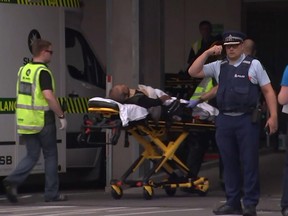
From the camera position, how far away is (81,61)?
47.8 feet

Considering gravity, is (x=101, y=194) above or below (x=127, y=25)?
below

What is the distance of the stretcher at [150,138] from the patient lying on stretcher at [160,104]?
0.08m

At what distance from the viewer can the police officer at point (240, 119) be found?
9.79m

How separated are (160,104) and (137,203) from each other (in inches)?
45.7

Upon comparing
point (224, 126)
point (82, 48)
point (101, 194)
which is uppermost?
point (82, 48)

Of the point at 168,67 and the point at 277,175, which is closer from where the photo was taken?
the point at 277,175

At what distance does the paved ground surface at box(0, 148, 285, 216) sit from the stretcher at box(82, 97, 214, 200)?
0.58 feet

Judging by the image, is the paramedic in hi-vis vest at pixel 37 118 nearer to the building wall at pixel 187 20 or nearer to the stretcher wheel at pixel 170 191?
the stretcher wheel at pixel 170 191

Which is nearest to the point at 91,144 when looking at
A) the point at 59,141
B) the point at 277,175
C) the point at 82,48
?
the point at 59,141

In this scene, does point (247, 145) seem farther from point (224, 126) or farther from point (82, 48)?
point (82, 48)

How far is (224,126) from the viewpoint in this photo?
32.6ft

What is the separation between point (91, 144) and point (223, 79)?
415cm

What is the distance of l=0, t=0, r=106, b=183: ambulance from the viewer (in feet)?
42.5

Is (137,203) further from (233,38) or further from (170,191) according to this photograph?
(233,38)
